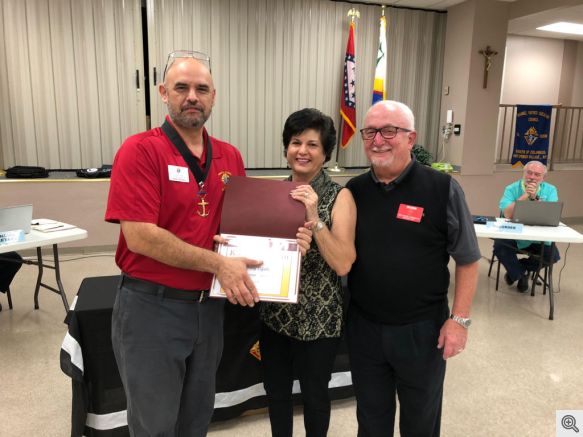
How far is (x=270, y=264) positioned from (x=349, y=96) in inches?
194

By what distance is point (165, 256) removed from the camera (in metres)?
1.32

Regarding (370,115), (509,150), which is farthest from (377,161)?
(509,150)

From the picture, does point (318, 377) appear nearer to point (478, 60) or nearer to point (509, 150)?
point (478, 60)

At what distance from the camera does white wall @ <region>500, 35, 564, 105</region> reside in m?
7.72

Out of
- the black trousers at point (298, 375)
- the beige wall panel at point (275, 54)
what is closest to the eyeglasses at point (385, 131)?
the black trousers at point (298, 375)

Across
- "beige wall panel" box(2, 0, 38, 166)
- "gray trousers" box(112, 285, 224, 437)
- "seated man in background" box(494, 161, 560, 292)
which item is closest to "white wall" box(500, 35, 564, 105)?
"seated man in background" box(494, 161, 560, 292)

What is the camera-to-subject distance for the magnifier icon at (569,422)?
0.98 m

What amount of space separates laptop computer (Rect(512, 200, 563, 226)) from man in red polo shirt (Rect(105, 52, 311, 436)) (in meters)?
3.16

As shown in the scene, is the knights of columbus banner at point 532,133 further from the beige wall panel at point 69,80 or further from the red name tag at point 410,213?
the red name tag at point 410,213

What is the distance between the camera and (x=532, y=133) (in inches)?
264

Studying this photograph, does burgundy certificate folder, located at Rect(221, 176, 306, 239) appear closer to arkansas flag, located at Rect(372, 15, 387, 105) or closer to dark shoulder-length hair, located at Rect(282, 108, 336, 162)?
dark shoulder-length hair, located at Rect(282, 108, 336, 162)

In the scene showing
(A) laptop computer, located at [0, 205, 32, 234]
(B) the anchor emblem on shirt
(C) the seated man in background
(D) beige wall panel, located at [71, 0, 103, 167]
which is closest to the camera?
(B) the anchor emblem on shirt

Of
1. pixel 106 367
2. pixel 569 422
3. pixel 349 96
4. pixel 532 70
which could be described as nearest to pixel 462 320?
pixel 569 422

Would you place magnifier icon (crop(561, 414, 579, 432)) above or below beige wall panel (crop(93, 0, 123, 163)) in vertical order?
below
